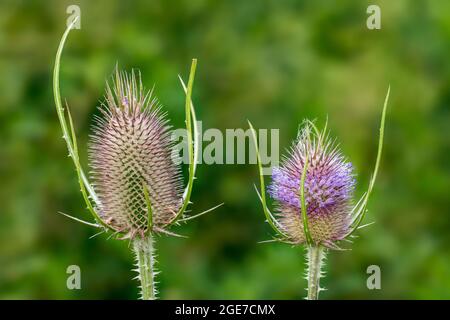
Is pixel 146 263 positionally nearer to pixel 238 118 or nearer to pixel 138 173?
pixel 138 173

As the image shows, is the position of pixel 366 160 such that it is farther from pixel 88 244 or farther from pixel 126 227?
pixel 126 227

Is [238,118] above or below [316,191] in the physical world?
above

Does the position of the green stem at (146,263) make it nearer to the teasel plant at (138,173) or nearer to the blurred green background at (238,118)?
the teasel plant at (138,173)

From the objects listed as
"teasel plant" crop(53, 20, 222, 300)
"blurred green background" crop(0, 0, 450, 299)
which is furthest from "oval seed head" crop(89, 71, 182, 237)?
"blurred green background" crop(0, 0, 450, 299)

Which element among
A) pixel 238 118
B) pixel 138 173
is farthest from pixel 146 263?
pixel 238 118

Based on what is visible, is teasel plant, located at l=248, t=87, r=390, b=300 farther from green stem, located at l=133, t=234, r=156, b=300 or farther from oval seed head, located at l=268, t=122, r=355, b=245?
green stem, located at l=133, t=234, r=156, b=300

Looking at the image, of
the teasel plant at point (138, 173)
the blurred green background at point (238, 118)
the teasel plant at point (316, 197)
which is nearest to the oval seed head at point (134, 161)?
the teasel plant at point (138, 173)
